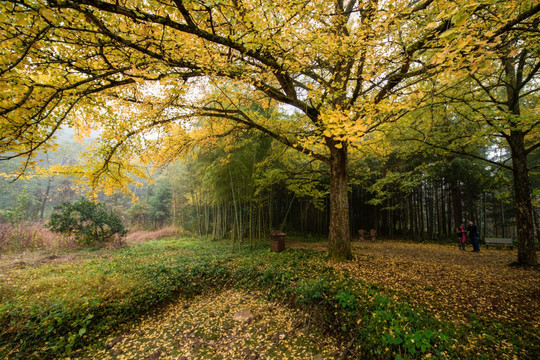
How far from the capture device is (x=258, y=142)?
838 cm

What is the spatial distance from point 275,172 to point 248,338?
454cm

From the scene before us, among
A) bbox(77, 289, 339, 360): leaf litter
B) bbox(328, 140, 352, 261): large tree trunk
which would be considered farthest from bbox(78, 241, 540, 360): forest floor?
bbox(328, 140, 352, 261): large tree trunk

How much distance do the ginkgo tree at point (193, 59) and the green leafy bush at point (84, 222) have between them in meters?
7.16

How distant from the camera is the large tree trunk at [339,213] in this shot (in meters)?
5.31

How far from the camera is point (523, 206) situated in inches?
213

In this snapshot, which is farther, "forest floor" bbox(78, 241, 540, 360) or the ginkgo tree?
"forest floor" bbox(78, 241, 540, 360)

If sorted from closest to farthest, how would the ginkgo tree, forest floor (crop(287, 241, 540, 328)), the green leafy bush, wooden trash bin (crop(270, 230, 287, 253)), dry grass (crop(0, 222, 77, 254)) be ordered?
the ginkgo tree → forest floor (crop(287, 241, 540, 328)) → wooden trash bin (crop(270, 230, 287, 253)) → dry grass (crop(0, 222, 77, 254)) → the green leafy bush

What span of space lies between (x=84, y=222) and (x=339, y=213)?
40.5 ft

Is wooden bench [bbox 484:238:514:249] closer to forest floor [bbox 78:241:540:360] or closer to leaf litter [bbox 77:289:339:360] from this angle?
forest floor [bbox 78:241:540:360]

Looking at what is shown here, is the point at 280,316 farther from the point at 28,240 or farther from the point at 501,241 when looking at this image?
the point at 501,241

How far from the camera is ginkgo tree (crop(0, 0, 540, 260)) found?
2.20m

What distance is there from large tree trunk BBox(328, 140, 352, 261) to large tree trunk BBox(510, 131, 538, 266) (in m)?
4.46

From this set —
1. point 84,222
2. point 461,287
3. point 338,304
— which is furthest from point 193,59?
point 84,222

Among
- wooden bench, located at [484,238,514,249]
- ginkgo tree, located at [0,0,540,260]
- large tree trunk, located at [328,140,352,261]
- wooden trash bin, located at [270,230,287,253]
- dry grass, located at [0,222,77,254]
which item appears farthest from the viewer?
wooden bench, located at [484,238,514,249]
